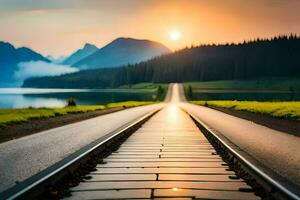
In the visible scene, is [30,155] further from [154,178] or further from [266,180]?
[266,180]

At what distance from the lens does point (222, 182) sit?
8141 millimetres

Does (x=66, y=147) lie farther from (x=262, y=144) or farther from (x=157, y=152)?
(x=262, y=144)

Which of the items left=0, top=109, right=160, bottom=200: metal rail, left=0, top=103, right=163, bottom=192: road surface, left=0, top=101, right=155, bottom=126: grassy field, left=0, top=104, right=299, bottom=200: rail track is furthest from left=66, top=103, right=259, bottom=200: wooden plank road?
left=0, top=101, right=155, bottom=126: grassy field

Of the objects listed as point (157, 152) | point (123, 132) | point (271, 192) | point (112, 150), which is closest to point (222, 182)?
point (271, 192)

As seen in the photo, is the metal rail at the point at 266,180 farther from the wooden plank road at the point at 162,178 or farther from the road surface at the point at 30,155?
the road surface at the point at 30,155

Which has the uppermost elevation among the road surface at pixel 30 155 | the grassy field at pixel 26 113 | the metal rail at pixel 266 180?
the grassy field at pixel 26 113

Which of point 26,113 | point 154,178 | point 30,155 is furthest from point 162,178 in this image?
point 26,113

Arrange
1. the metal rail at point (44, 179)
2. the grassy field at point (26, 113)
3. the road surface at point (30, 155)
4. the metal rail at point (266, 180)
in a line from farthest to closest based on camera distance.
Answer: the grassy field at point (26, 113), the road surface at point (30, 155), the metal rail at point (266, 180), the metal rail at point (44, 179)

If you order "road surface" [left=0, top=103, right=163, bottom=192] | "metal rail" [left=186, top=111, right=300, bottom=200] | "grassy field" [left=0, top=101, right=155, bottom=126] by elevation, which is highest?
"grassy field" [left=0, top=101, right=155, bottom=126]

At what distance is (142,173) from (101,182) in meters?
1.13

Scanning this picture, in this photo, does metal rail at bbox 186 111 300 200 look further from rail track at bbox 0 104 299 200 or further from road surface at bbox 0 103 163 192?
road surface at bbox 0 103 163 192

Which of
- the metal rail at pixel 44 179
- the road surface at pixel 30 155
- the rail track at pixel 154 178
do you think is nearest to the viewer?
the metal rail at pixel 44 179

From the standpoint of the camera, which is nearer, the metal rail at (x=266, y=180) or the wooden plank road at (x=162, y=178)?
the metal rail at (x=266, y=180)

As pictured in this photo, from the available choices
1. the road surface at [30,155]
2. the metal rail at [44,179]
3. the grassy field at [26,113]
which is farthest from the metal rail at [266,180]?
the grassy field at [26,113]
